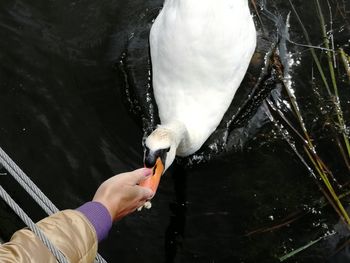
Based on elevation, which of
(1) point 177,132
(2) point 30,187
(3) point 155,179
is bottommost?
(1) point 177,132

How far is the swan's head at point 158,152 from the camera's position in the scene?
4168mm

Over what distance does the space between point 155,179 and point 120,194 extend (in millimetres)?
907

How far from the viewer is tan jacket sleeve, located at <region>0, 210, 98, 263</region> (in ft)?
9.02

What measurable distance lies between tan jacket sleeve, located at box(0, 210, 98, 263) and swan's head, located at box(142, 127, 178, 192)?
4.06 ft

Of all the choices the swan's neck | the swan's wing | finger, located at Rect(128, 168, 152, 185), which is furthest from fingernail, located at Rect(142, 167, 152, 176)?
the swan's wing

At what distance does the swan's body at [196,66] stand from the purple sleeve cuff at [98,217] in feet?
6.39

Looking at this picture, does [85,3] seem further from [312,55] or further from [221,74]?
[312,55]

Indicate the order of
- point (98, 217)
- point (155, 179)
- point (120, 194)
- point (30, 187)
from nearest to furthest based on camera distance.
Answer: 1. point (98, 217)
2. point (120, 194)
3. point (30, 187)
4. point (155, 179)

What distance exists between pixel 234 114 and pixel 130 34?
1.42 meters


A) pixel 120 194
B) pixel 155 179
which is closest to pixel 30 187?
pixel 120 194

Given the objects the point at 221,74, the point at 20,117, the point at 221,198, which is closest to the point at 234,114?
the point at 221,74

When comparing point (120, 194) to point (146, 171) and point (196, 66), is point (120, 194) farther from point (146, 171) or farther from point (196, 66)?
point (196, 66)

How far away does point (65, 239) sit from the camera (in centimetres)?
283

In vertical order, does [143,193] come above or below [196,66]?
above
